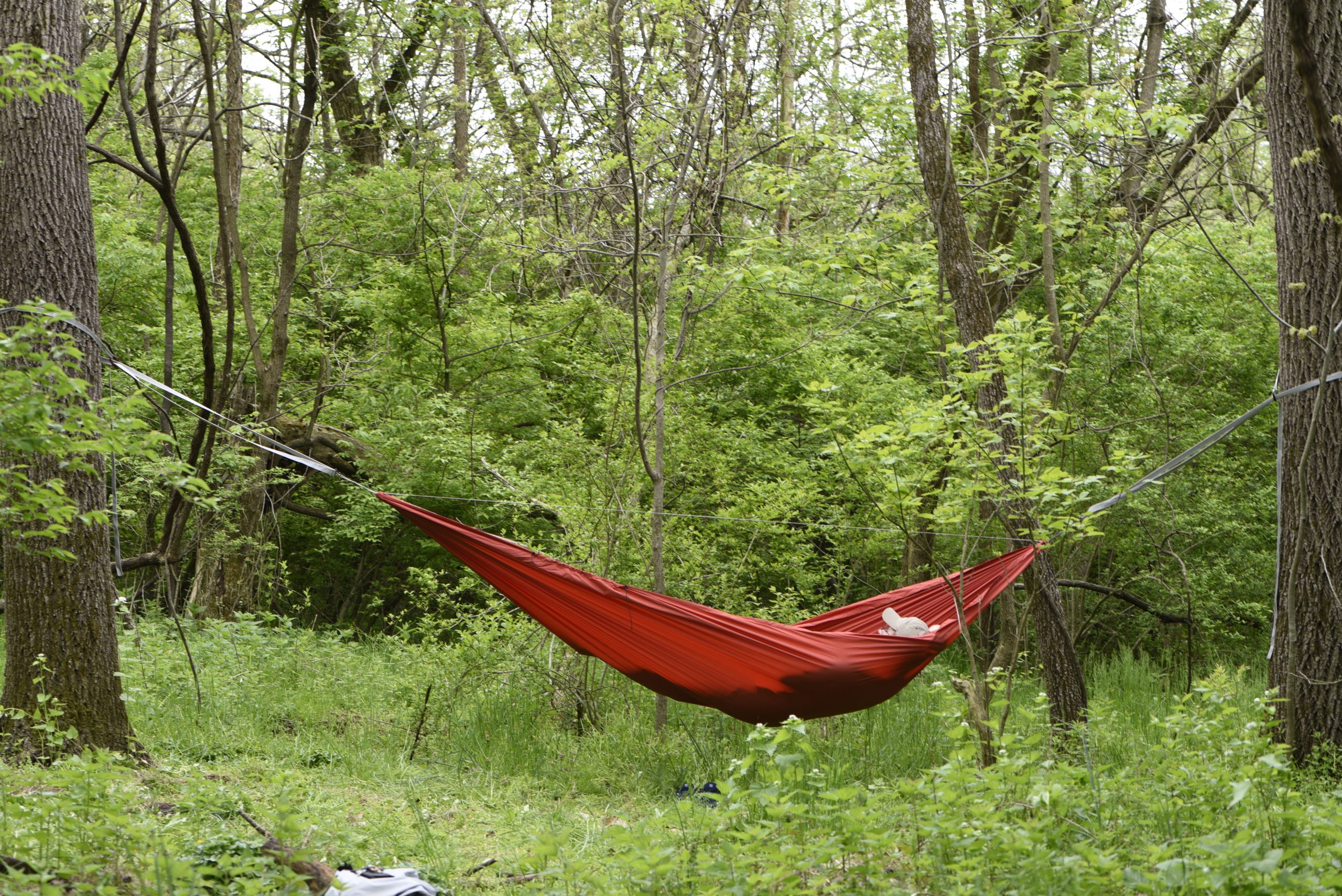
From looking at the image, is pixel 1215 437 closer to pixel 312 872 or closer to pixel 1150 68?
pixel 312 872

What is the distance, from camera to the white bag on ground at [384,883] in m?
2.02

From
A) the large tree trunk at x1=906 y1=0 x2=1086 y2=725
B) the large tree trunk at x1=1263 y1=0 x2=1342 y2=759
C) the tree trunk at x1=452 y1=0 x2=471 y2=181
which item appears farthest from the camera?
the tree trunk at x1=452 y1=0 x2=471 y2=181

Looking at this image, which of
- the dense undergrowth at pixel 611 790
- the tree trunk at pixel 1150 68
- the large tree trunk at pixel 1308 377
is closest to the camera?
the dense undergrowth at pixel 611 790

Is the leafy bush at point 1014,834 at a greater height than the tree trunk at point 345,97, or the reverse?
the tree trunk at point 345,97

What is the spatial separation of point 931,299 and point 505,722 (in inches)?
91.2

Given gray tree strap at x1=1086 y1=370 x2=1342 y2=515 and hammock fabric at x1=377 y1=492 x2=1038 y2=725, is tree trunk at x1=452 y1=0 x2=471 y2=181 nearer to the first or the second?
hammock fabric at x1=377 y1=492 x2=1038 y2=725

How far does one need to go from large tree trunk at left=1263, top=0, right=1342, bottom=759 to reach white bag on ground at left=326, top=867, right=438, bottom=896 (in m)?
A: 2.14

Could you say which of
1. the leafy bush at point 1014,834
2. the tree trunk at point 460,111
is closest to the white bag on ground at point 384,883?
the leafy bush at point 1014,834

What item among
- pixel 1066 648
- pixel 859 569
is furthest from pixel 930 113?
pixel 859 569

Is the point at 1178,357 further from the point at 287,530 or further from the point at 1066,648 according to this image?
the point at 287,530

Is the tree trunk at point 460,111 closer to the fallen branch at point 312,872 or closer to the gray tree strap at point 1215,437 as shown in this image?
the gray tree strap at point 1215,437

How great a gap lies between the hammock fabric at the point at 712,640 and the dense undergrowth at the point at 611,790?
22 cm

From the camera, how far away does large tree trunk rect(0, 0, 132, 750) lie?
2.97 m

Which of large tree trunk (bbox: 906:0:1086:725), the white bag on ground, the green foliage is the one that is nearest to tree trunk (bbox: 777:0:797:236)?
large tree trunk (bbox: 906:0:1086:725)
